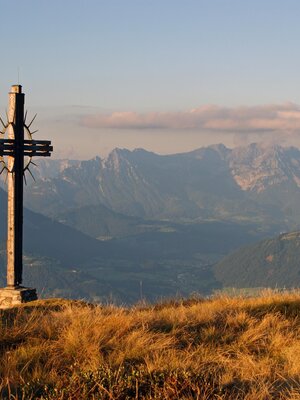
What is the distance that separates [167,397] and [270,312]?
7278 millimetres

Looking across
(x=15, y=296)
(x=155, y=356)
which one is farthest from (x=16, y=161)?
(x=155, y=356)

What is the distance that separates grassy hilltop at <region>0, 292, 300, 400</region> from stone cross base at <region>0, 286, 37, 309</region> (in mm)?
6922

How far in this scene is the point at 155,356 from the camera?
9.55 m

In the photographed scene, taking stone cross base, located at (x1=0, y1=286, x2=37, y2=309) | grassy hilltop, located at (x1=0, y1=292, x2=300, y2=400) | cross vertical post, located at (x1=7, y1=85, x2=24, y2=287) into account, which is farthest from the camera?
cross vertical post, located at (x1=7, y1=85, x2=24, y2=287)

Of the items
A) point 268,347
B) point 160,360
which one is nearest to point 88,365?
point 160,360

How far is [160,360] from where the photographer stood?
29.0ft

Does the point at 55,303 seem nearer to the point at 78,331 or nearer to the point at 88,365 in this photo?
the point at 78,331

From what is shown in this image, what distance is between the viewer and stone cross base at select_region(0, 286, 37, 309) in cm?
2028

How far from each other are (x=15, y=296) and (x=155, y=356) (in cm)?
1175

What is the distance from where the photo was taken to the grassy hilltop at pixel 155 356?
25.1 feet

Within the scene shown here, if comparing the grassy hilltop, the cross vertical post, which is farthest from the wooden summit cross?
the grassy hilltop

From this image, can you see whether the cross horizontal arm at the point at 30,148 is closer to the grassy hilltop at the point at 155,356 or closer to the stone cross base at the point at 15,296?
the stone cross base at the point at 15,296

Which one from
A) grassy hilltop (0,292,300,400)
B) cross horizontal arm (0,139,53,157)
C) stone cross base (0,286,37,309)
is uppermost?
cross horizontal arm (0,139,53,157)

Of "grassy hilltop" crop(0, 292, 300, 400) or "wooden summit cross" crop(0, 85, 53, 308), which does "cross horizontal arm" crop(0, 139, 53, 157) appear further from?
"grassy hilltop" crop(0, 292, 300, 400)
